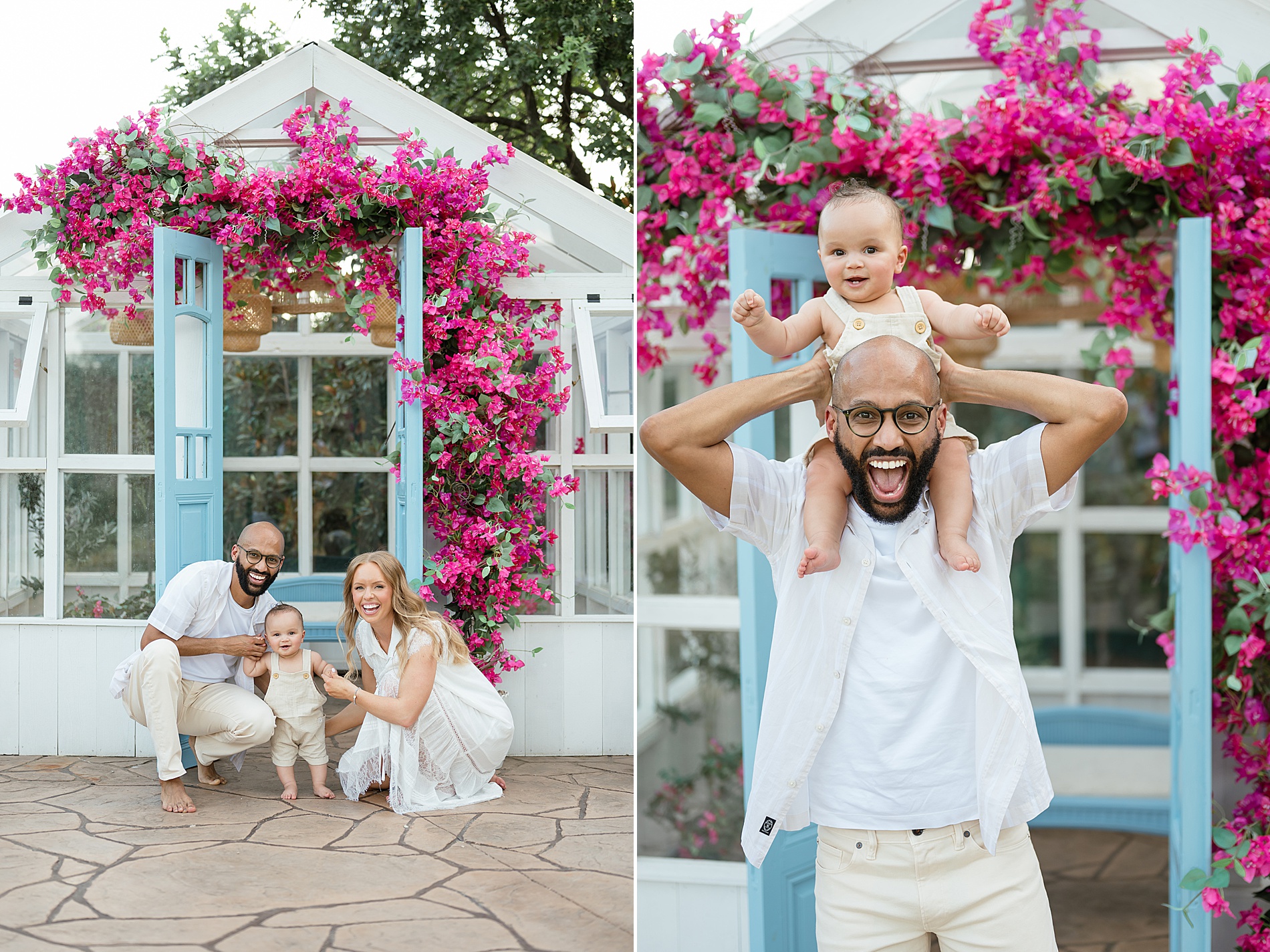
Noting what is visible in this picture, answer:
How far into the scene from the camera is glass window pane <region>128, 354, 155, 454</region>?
5.05 meters

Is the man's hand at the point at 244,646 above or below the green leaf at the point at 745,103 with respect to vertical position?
below

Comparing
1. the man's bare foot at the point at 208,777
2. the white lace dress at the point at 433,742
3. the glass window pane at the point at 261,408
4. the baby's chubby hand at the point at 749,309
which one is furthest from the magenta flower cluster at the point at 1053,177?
the glass window pane at the point at 261,408

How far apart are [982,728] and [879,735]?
0.51ft

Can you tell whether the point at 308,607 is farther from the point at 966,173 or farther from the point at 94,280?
the point at 966,173

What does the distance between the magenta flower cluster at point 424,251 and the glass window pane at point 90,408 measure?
487 mm

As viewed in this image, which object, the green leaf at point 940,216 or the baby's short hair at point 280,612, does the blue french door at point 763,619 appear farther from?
the baby's short hair at point 280,612

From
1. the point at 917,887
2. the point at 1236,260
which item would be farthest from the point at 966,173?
the point at 917,887

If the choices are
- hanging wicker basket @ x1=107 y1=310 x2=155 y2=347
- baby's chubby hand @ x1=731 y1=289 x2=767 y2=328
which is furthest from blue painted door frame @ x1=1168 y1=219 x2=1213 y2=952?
hanging wicker basket @ x1=107 y1=310 x2=155 y2=347

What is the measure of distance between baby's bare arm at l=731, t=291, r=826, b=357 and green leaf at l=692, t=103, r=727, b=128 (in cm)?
105

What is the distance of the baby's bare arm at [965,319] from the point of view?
1.63 metres

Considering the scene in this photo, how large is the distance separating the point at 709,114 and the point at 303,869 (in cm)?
247

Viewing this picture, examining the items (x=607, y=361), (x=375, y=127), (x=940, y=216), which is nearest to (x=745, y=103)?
(x=940, y=216)

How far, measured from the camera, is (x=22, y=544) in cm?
496

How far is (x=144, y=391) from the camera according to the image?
513 cm
